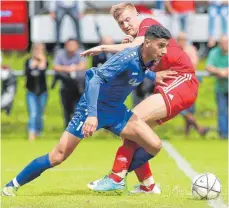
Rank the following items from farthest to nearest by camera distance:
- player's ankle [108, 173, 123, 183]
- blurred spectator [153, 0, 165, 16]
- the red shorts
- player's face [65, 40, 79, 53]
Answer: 1. blurred spectator [153, 0, 165, 16]
2. player's face [65, 40, 79, 53]
3. the red shorts
4. player's ankle [108, 173, 123, 183]

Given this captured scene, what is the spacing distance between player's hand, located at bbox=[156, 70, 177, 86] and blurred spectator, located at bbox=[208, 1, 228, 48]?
10.7 metres

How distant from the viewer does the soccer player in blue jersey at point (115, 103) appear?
31.6 feet

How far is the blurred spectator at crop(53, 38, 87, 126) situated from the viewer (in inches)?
741

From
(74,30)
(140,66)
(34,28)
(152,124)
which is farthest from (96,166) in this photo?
(34,28)

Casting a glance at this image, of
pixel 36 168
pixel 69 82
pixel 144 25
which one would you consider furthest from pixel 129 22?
pixel 69 82

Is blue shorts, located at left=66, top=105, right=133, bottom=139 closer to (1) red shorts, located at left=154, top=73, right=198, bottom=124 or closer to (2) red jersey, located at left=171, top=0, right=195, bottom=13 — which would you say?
(1) red shorts, located at left=154, top=73, right=198, bottom=124

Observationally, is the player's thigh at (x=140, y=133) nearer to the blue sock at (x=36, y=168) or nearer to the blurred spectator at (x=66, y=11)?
the blue sock at (x=36, y=168)

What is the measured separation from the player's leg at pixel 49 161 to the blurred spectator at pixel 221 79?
9.26 metres

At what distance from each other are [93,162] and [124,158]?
463 cm

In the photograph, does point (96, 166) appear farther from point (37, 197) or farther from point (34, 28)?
point (34, 28)

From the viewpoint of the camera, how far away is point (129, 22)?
408 inches

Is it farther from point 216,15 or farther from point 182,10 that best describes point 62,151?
point 216,15

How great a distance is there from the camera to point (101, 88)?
9.89 meters

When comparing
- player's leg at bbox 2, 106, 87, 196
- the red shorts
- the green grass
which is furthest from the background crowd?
player's leg at bbox 2, 106, 87, 196
